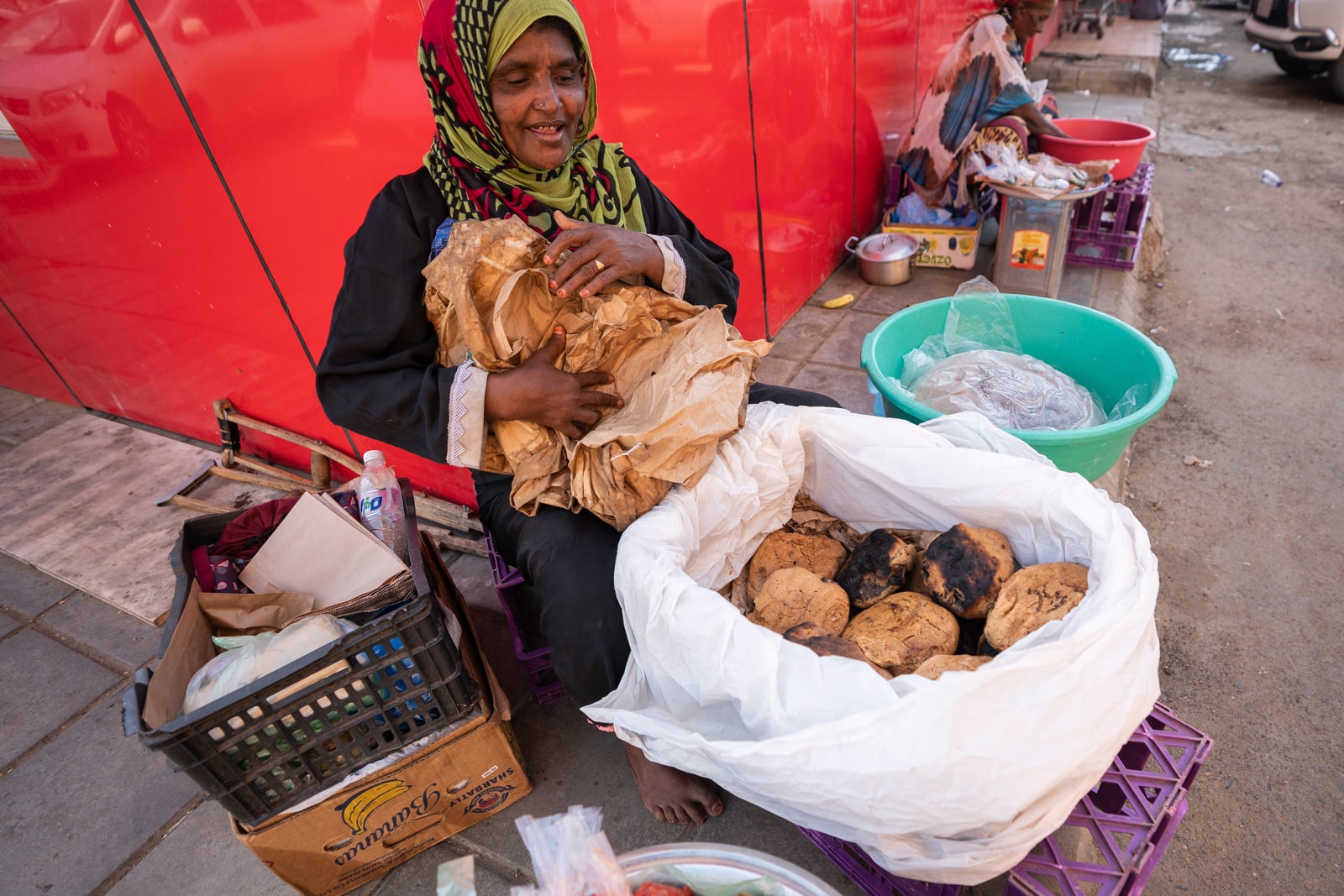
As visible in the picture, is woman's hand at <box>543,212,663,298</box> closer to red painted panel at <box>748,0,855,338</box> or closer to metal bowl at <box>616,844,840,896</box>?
metal bowl at <box>616,844,840,896</box>

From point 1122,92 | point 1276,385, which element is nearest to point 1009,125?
point 1276,385

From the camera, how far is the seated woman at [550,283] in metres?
1.55

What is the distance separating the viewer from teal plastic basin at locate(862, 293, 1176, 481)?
1.88 meters

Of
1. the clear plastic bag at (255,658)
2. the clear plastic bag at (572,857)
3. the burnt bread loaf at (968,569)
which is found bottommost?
the clear plastic bag at (572,857)

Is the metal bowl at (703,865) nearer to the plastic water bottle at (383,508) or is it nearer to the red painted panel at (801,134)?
the plastic water bottle at (383,508)

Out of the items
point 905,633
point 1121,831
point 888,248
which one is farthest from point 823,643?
point 888,248

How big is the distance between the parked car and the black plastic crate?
9.27 meters

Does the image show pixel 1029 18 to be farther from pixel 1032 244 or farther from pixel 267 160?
pixel 267 160

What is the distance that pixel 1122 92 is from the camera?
24.6ft

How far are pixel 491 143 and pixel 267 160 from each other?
3.14ft

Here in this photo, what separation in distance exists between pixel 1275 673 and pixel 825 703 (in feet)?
5.65

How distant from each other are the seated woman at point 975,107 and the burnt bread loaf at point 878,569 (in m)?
3.11

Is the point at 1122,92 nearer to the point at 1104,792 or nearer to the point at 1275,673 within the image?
the point at 1275,673

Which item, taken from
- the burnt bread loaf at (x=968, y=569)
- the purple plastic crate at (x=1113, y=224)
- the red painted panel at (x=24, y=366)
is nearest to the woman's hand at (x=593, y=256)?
the burnt bread loaf at (x=968, y=569)
